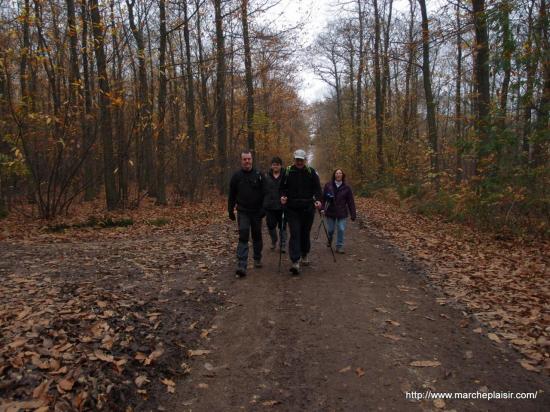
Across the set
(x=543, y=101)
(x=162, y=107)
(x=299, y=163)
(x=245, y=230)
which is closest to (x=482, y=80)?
(x=543, y=101)

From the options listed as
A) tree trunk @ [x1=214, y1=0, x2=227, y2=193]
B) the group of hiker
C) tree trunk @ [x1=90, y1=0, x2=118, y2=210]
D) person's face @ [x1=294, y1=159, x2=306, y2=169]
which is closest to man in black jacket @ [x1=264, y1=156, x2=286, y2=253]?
the group of hiker

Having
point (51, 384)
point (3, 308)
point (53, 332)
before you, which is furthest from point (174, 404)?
point (3, 308)

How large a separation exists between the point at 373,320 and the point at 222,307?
7.08ft

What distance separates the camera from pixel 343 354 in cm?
453

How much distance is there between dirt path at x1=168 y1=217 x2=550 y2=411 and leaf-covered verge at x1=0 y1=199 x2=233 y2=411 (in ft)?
1.17

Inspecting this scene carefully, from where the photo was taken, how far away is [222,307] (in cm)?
604

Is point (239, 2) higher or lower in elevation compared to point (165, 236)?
higher

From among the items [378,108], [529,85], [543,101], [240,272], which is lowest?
[240,272]

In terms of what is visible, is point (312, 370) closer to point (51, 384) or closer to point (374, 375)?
point (374, 375)

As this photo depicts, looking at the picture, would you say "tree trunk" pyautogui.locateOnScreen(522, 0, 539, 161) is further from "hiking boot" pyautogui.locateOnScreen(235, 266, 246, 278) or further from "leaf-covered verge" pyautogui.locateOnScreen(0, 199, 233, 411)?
"leaf-covered verge" pyautogui.locateOnScreen(0, 199, 233, 411)

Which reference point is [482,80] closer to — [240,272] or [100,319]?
[240,272]

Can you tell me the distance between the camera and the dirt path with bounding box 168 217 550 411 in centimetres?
376

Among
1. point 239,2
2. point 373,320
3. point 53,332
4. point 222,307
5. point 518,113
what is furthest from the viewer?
point 239,2

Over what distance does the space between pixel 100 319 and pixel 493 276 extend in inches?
256
